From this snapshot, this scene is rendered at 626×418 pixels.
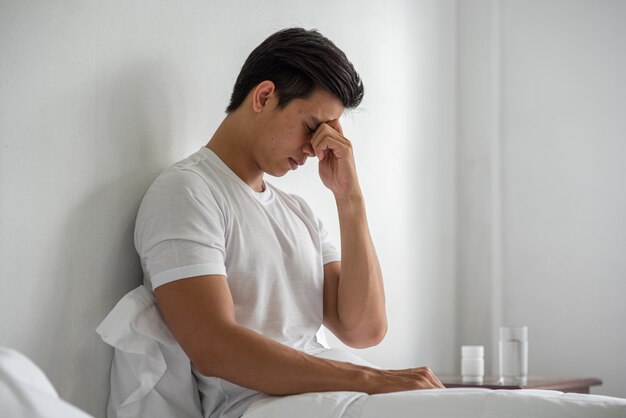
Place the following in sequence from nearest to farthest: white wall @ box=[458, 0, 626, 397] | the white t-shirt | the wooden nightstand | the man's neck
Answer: the white t-shirt < the man's neck < the wooden nightstand < white wall @ box=[458, 0, 626, 397]

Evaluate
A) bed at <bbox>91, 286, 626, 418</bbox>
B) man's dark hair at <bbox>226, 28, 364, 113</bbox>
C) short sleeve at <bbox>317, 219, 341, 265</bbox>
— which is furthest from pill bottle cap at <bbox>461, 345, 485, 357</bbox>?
man's dark hair at <bbox>226, 28, 364, 113</bbox>

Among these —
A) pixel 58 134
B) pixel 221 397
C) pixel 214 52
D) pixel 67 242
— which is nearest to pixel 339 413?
pixel 221 397

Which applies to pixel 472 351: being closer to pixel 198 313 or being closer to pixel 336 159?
pixel 336 159

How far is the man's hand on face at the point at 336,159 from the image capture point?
6.00 feet

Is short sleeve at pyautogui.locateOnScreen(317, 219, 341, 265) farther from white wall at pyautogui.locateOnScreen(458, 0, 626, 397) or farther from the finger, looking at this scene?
white wall at pyautogui.locateOnScreen(458, 0, 626, 397)

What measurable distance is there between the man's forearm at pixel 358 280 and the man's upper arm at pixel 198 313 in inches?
17.6

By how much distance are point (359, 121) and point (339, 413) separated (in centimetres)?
143

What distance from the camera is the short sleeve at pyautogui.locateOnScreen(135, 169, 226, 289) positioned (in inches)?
59.6

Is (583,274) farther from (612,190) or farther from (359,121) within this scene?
(359,121)

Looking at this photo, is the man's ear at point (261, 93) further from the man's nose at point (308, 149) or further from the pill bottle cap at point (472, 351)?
the pill bottle cap at point (472, 351)

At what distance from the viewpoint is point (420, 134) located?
9.92 feet

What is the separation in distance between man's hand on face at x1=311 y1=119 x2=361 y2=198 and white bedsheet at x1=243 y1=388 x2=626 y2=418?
63cm

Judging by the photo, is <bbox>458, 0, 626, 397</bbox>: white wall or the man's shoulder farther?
<bbox>458, 0, 626, 397</bbox>: white wall

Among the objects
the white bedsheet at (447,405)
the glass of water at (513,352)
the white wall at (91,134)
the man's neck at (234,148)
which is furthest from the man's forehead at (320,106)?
the glass of water at (513,352)
